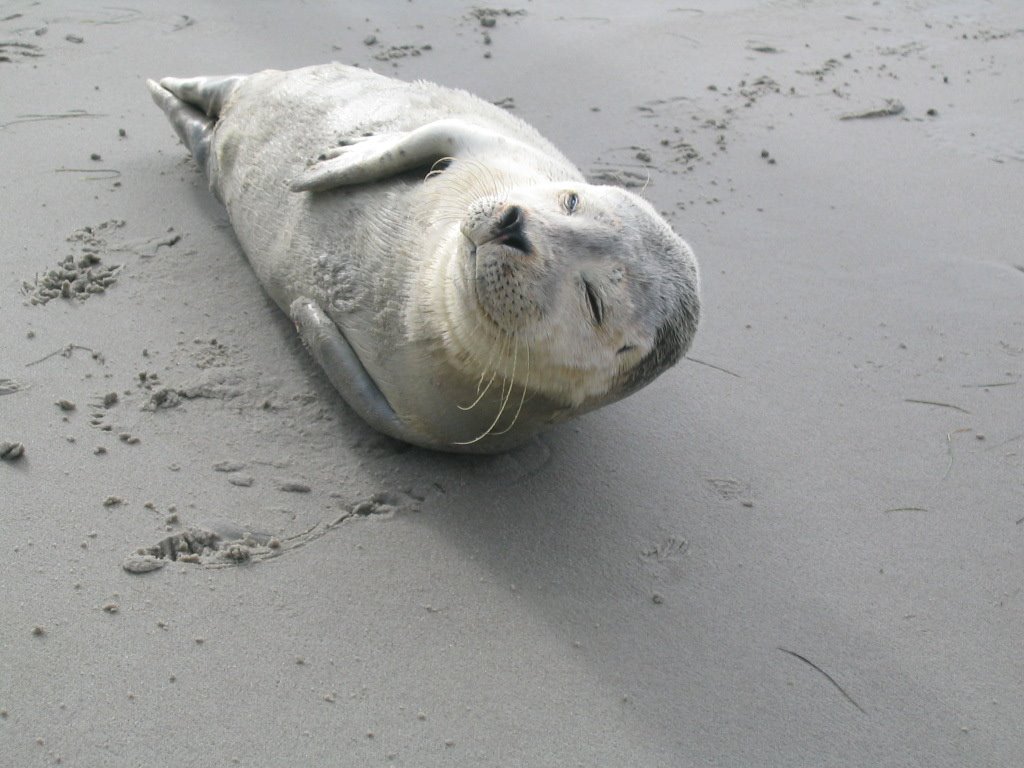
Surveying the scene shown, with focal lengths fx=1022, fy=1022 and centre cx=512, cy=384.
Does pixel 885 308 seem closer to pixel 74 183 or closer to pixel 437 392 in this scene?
pixel 437 392

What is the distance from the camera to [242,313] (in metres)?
4.18

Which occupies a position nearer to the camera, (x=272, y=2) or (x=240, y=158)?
(x=240, y=158)

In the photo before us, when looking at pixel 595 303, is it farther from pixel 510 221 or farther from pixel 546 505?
pixel 546 505

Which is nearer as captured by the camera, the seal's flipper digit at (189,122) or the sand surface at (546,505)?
the sand surface at (546,505)

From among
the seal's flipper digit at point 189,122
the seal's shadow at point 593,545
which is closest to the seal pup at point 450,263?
the seal's shadow at point 593,545

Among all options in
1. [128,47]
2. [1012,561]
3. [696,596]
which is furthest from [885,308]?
[128,47]

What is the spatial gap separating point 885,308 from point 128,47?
4666mm

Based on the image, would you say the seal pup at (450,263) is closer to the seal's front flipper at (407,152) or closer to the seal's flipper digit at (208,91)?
the seal's front flipper at (407,152)

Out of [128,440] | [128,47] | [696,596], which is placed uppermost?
[128,47]

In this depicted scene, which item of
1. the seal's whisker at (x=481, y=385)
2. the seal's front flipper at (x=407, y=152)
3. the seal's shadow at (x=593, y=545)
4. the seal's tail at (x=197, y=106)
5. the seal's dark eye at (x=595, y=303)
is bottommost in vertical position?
the seal's shadow at (x=593, y=545)

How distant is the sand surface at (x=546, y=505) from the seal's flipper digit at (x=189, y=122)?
0.51 feet

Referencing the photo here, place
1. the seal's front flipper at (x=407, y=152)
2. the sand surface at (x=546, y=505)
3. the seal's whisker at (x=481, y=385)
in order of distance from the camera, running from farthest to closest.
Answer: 1. the seal's front flipper at (x=407, y=152)
2. the seal's whisker at (x=481, y=385)
3. the sand surface at (x=546, y=505)

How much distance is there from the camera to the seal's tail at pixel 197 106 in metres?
5.02

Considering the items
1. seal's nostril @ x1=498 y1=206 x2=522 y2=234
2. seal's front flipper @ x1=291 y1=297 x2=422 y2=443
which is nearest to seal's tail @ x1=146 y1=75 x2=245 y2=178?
seal's front flipper @ x1=291 y1=297 x2=422 y2=443
